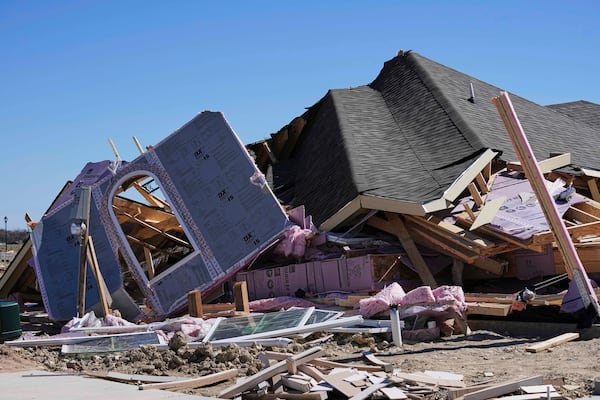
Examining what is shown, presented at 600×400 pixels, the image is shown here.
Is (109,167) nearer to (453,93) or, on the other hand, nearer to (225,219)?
(225,219)

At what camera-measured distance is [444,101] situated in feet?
67.6

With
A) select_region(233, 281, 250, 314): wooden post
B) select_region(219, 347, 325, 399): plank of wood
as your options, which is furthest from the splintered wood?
select_region(233, 281, 250, 314): wooden post

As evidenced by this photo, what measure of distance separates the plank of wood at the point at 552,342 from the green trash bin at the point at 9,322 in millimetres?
8313

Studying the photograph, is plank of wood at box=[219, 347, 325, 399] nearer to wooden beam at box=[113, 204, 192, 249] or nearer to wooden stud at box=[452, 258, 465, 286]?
wooden stud at box=[452, 258, 465, 286]

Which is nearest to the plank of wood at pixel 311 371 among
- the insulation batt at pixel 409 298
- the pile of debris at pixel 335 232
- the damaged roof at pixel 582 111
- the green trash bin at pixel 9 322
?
the pile of debris at pixel 335 232

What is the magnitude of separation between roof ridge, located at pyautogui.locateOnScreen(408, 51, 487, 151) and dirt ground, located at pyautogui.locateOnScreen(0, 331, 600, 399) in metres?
6.68

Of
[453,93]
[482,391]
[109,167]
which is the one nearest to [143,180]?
[109,167]

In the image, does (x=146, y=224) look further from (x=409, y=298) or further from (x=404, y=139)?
(x=409, y=298)

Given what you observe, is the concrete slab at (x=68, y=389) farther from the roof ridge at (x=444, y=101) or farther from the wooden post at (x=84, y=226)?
the roof ridge at (x=444, y=101)

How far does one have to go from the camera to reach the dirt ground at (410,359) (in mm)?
8766

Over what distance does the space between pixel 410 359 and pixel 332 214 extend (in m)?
6.78

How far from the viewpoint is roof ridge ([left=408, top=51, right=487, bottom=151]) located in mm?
17875

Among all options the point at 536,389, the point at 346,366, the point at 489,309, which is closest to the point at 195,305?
the point at 489,309

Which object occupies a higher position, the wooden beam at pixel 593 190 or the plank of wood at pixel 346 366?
the wooden beam at pixel 593 190
